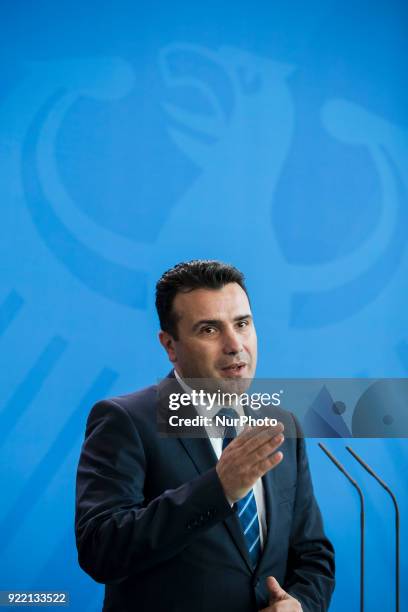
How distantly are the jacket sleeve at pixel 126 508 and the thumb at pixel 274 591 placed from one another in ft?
0.79

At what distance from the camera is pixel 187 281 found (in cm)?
179

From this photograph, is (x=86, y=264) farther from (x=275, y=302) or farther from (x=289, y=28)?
(x=289, y=28)

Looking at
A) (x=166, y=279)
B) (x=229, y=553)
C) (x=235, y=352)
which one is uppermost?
(x=166, y=279)

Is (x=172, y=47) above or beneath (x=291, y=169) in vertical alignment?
above

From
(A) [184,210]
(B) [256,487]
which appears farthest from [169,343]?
(A) [184,210]

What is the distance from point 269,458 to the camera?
1.36 m

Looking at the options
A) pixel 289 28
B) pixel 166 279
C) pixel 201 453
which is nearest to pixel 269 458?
pixel 201 453

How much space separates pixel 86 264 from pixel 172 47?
3.85ft

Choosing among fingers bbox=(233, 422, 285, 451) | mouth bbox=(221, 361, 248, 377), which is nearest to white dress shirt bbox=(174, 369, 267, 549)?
mouth bbox=(221, 361, 248, 377)

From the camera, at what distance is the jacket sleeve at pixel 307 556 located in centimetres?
170

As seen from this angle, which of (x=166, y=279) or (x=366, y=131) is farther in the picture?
(x=366, y=131)

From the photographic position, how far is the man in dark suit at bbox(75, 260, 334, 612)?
4.73 ft

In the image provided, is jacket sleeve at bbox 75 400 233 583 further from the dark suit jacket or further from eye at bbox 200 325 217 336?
eye at bbox 200 325 217 336

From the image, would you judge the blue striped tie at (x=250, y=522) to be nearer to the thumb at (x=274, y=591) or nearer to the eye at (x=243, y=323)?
the thumb at (x=274, y=591)
